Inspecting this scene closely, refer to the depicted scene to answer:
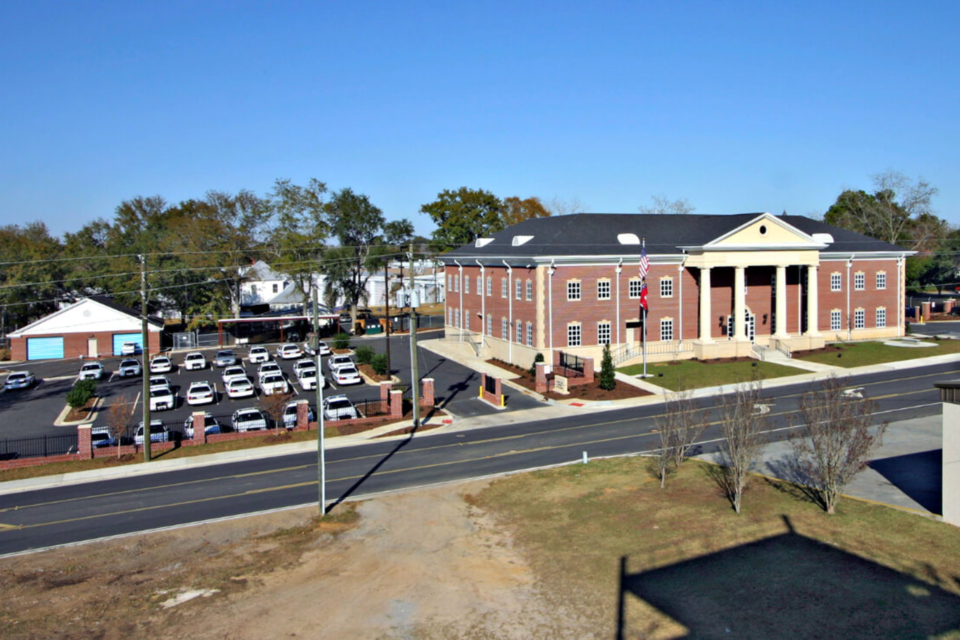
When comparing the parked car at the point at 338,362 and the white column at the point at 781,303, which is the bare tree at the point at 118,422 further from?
the white column at the point at 781,303

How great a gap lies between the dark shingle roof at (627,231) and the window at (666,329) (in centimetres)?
502

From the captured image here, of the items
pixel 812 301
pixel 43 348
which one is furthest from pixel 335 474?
pixel 43 348

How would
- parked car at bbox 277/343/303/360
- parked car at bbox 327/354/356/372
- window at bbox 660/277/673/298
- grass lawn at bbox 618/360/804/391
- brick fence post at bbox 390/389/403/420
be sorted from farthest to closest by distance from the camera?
parked car at bbox 277/343/303/360, window at bbox 660/277/673/298, parked car at bbox 327/354/356/372, grass lawn at bbox 618/360/804/391, brick fence post at bbox 390/389/403/420

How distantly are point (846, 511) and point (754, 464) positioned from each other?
622cm

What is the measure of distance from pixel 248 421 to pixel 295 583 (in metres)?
20.5

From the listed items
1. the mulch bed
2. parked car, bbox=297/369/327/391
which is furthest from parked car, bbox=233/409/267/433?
the mulch bed

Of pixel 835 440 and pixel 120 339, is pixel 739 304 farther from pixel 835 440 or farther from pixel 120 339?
pixel 120 339

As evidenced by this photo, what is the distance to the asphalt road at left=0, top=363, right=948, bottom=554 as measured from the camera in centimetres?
2670

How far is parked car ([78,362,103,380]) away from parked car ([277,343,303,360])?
45.0ft

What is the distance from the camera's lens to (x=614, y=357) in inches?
2133

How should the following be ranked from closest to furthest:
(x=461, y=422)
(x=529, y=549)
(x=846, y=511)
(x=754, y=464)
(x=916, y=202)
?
(x=529, y=549)
(x=846, y=511)
(x=754, y=464)
(x=461, y=422)
(x=916, y=202)

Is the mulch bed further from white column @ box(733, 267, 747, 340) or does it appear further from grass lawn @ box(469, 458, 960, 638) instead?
white column @ box(733, 267, 747, 340)

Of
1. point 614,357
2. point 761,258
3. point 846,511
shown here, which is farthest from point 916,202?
point 846,511

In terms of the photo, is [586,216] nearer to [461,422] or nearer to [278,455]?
[461,422]
